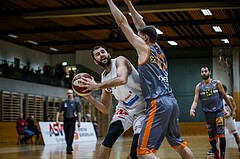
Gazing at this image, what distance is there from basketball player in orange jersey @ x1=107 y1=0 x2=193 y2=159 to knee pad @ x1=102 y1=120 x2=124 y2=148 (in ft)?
3.02

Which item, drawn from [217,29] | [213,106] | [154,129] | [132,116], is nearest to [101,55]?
[132,116]

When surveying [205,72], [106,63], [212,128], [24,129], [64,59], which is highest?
[64,59]

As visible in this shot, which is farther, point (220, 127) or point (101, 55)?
point (220, 127)

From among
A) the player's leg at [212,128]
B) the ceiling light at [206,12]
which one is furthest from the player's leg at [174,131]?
the ceiling light at [206,12]

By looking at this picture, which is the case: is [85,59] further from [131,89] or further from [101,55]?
[101,55]

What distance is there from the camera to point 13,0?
2248cm

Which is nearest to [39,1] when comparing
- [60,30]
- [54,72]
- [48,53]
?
[60,30]

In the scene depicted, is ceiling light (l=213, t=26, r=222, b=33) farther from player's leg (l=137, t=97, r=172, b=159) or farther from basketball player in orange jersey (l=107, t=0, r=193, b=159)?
player's leg (l=137, t=97, r=172, b=159)

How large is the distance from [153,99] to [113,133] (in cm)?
107

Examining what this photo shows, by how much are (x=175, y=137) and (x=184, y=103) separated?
108ft

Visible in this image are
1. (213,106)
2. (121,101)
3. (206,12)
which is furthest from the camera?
(206,12)

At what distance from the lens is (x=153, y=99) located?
5.44m

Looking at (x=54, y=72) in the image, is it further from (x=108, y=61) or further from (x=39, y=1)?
(x=108, y=61)

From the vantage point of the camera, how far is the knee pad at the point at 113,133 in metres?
6.20
